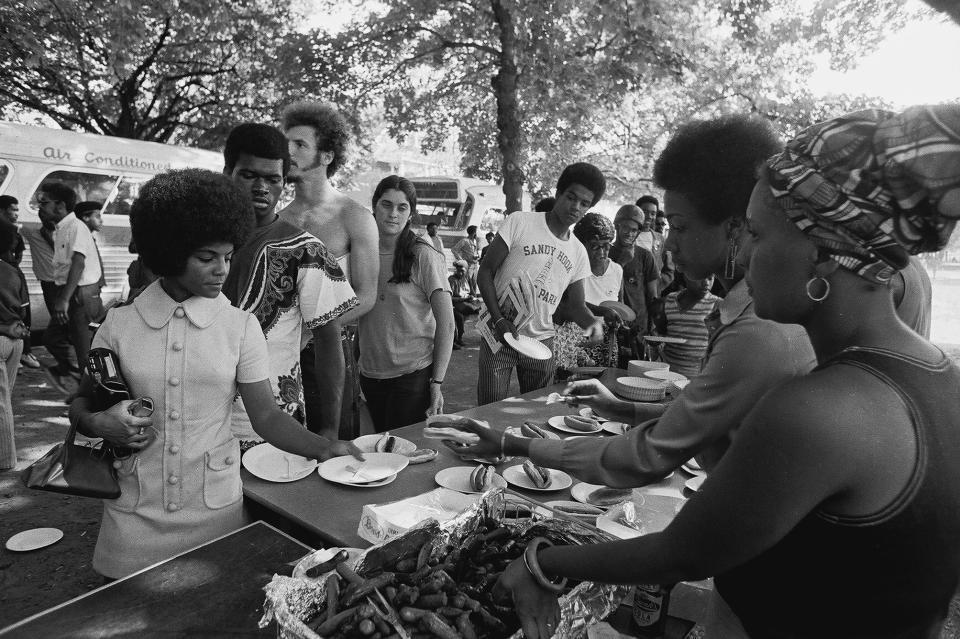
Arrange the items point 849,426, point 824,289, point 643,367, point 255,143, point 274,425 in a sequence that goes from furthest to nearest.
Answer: point 643,367 → point 255,143 → point 274,425 → point 824,289 → point 849,426

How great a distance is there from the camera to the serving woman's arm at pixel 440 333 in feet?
12.1

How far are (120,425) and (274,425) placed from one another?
0.45m

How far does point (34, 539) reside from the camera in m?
3.65

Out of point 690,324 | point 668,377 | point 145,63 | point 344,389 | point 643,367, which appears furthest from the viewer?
point 145,63

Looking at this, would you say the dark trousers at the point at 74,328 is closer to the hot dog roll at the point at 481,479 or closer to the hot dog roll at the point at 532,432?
the hot dog roll at the point at 532,432

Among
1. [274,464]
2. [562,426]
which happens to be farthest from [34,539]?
[562,426]

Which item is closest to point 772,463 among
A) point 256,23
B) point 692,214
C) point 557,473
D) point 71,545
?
point 692,214

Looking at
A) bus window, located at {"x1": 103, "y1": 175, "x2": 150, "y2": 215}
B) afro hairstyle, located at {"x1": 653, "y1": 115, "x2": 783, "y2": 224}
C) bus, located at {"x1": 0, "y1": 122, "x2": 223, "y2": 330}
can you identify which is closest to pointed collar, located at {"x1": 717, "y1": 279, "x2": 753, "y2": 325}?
afro hairstyle, located at {"x1": 653, "y1": 115, "x2": 783, "y2": 224}

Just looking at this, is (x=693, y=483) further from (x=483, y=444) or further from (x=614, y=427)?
(x=483, y=444)

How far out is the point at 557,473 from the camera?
2.40 metres

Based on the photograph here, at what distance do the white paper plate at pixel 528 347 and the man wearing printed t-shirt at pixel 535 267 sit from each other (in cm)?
39

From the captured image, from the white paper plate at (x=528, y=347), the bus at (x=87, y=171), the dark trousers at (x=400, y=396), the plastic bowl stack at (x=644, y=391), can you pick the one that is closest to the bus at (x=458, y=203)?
the bus at (x=87, y=171)

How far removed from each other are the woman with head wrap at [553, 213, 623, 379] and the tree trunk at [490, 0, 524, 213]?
5.64m

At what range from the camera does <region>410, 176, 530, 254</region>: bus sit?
18547 mm
